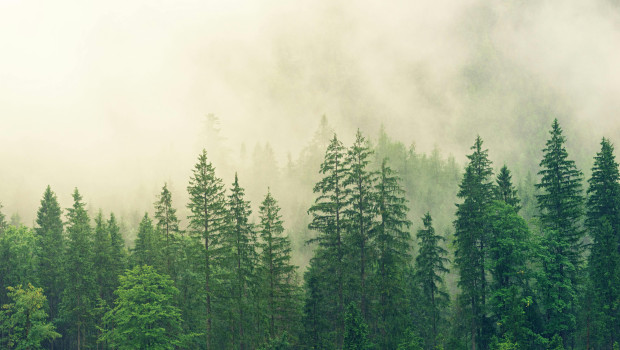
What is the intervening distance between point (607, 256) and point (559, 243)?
3.83m

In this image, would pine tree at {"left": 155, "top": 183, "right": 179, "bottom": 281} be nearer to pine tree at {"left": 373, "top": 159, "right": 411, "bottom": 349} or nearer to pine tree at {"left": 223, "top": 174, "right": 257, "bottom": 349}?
pine tree at {"left": 223, "top": 174, "right": 257, "bottom": 349}

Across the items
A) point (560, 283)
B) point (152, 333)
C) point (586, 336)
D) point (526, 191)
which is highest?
point (526, 191)

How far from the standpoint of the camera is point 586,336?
41.7m

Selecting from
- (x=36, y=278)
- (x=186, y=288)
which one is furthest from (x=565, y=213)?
(x=36, y=278)

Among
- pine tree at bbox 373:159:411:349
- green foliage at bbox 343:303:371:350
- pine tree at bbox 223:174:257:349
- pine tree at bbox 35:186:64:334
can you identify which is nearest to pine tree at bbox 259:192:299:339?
pine tree at bbox 223:174:257:349

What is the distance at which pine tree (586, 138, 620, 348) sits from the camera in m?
36.0

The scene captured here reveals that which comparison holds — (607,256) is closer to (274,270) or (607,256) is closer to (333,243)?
(333,243)

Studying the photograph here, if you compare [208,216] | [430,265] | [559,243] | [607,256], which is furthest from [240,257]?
[607,256]

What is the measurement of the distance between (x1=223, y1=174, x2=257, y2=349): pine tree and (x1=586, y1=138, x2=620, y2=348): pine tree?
1075 inches

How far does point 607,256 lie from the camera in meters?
A: 36.3

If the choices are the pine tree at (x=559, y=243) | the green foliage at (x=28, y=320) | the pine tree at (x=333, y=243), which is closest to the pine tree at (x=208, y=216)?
the pine tree at (x=333, y=243)

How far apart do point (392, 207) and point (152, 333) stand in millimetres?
20117

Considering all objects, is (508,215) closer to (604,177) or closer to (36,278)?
(604,177)

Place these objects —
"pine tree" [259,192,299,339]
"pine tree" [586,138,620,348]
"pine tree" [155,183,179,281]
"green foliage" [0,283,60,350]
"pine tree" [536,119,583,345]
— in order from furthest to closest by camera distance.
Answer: "green foliage" [0,283,60,350]
"pine tree" [155,183,179,281]
"pine tree" [259,192,299,339]
"pine tree" [586,138,620,348]
"pine tree" [536,119,583,345]
